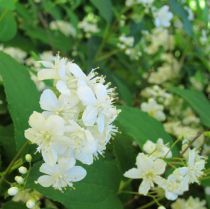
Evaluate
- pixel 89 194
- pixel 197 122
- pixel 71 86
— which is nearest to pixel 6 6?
pixel 71 86

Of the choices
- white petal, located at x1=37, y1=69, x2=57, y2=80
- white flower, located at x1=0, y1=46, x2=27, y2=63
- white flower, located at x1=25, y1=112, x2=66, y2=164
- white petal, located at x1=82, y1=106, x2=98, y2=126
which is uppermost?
white petal, located at x1=37, y1=69, x2=57, y2=80

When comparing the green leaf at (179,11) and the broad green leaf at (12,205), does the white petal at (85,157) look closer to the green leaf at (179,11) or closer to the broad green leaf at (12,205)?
the broad green leaf at (12,205)

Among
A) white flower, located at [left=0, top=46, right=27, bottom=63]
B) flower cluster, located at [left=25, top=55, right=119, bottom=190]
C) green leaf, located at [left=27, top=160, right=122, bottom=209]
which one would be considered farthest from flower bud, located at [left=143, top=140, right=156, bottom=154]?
white flower, located at [left=0, top=46, right=27, bottom=63]

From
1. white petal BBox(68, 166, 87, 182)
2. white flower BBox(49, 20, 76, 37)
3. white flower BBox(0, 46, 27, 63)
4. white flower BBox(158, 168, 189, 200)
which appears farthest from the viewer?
white flower BBox(49, 20, 76, 37)

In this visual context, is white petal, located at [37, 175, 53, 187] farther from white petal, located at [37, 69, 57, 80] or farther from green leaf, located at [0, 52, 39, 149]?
white petal, located at [37, 69, 57, 80]

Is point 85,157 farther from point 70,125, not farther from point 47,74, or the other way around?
point 47,74
